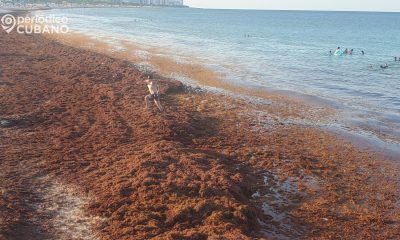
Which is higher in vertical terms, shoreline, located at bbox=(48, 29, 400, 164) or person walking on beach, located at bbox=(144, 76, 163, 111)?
person walking on beach, located at bbox=(144, 76, 163, 111)

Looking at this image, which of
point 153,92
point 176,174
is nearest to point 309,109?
point 153,92

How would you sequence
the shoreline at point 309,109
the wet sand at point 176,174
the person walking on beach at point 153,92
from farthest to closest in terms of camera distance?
the person walking on beach at point 153,92 → the shoreline at point 309,109 → the wet sand at point 176,174

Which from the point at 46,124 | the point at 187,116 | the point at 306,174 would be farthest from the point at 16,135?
the point at 306,174

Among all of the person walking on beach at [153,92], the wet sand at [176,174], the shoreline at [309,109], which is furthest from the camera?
the person walking on beach at [153,92]

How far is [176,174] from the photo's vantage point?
28.3ft

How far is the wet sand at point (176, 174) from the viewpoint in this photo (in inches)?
278

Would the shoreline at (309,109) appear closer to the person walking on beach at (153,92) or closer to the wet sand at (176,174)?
the wet sand at (176,174)

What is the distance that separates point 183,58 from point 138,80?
12331 millimetres

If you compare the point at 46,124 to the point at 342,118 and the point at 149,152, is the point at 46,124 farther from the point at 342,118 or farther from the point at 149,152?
the point at 342,118

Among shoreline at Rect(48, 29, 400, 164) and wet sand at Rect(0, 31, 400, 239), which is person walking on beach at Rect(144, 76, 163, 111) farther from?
shoreline at Rect(48, 29, 400, 164)

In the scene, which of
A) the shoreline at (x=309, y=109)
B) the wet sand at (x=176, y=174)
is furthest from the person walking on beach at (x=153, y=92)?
the shoreline at (x=309, y=109)

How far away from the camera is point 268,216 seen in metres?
7.89

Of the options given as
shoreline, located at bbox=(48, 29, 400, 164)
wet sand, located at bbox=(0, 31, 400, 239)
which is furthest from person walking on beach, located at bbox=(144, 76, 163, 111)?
shoreline, located at bbox=(48, 29, 400, 164)

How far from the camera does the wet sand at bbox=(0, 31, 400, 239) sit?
23.2 feet
